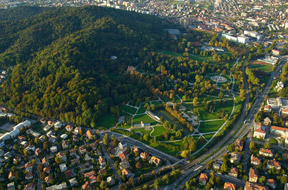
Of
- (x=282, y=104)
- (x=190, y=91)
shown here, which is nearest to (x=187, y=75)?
(x=190, y=91)

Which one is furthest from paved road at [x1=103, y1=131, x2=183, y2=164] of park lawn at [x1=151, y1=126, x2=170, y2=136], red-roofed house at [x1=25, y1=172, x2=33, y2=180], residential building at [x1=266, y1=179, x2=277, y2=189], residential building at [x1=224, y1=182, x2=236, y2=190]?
red-roofed house at [x1=25, y1=172, x2=33, y2=180]

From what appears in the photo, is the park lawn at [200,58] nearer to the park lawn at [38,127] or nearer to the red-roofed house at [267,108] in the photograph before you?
the red-roofed house at [267,108]

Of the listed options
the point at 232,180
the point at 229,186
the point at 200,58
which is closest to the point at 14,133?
the point at 229,186

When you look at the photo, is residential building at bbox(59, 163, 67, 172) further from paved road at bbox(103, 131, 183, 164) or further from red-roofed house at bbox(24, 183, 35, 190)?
paved road at bbox(103, 131, 183, 164)

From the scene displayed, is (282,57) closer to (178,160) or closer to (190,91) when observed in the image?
(190,91)

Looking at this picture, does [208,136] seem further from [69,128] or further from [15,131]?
[15,131]
